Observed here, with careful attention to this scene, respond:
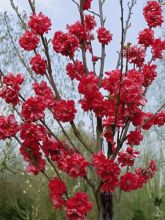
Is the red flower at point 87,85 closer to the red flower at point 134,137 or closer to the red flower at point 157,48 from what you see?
the red flower at point 134,137

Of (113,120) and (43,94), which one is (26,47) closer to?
(43,94)

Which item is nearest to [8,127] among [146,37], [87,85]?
[87,85]

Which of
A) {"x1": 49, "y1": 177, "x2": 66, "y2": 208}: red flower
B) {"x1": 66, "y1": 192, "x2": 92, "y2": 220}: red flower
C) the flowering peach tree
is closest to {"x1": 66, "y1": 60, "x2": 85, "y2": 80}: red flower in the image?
the flowering peach tree

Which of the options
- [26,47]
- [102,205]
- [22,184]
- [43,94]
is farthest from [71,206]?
[22,184]

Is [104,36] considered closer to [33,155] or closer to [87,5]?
[87,5]

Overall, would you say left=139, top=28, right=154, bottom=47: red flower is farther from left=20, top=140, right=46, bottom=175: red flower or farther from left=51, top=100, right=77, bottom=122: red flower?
left=20, top=140, right=46, bottom=175: red flower

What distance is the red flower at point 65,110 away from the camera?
3426mm

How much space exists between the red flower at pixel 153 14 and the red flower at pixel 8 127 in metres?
1.48

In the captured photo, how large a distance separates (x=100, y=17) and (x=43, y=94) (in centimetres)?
91

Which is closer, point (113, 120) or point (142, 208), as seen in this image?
point (113, 120)

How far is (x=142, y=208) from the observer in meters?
15.9

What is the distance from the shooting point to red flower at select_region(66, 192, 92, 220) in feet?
10.8

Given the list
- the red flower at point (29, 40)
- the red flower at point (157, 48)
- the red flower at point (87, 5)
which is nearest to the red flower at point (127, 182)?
the red flower at point (157, 48)

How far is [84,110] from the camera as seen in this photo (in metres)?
3.39
